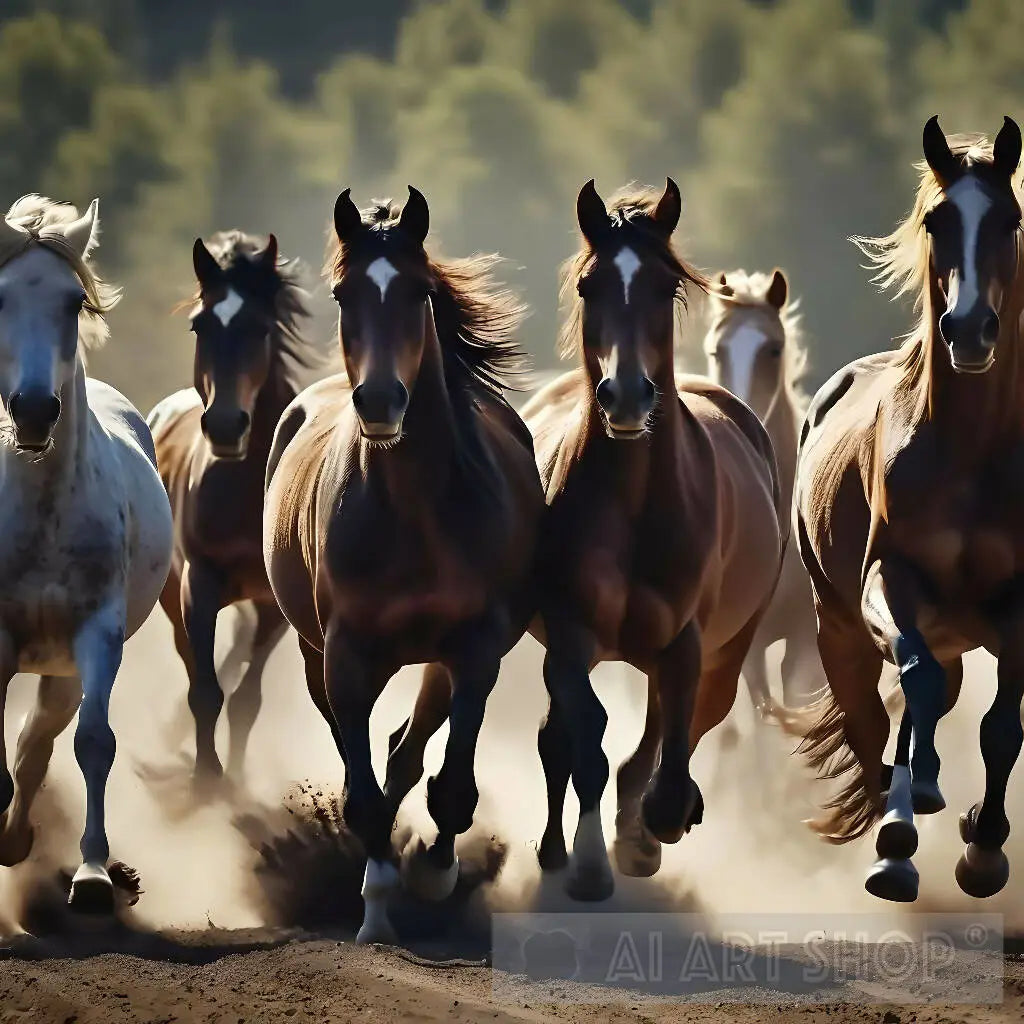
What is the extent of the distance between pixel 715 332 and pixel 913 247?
3.62 meters

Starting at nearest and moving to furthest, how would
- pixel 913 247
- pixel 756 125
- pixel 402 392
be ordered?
1. pixel 402 392
2. pixel 913 247
3. pixel 756 125

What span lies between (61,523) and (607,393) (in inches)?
72.8

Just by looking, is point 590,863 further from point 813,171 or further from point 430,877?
point 813,171

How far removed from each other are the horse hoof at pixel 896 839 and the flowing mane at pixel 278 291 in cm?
386

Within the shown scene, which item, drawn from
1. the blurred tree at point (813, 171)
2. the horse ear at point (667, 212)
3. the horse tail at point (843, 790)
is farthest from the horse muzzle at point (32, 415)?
the blurred tree at point (813, 171)

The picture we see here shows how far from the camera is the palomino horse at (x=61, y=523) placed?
5.46 meters

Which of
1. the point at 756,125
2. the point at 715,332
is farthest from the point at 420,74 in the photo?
the point at 715,332

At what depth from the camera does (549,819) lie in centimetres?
645

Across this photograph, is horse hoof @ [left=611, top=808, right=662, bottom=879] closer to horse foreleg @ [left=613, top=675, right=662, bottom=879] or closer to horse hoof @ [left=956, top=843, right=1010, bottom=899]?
horse foreleg @ [left=613, top=675, right=662, bottom=879]

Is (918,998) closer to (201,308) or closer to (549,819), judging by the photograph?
(549,819)

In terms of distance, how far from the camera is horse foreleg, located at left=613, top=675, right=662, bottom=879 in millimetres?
6285

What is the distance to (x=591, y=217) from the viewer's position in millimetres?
5918

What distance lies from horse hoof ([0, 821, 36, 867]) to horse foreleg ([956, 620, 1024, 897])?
3.13 metres

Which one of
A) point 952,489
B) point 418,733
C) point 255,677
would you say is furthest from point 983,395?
point 255,677
